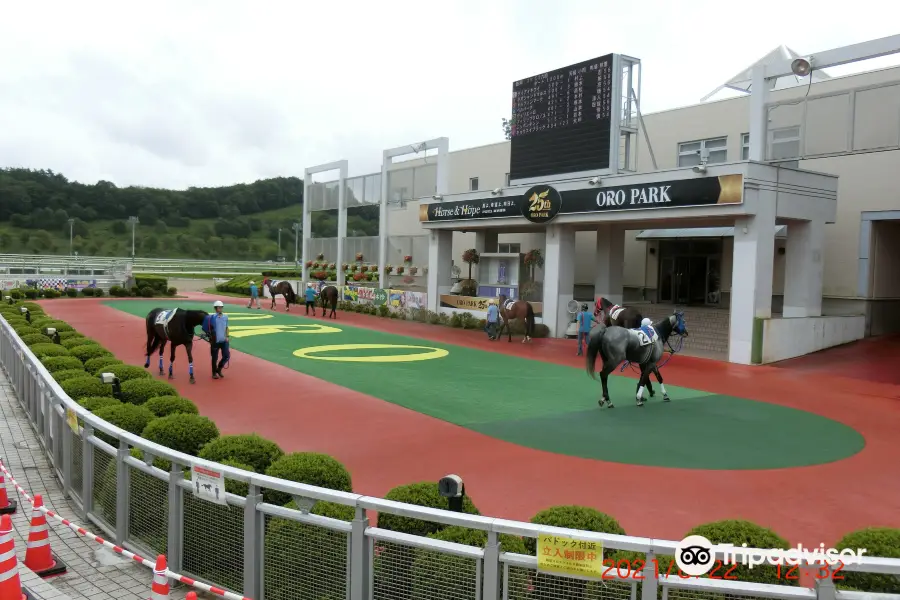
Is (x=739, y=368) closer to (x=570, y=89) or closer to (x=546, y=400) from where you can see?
(x=546, y=400)

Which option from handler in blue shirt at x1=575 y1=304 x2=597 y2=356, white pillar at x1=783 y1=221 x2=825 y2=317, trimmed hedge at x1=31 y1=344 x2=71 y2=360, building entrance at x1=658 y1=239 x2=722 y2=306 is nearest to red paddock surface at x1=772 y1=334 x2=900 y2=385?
white pillar at x1=783 y1=221 x2=825 y2=317

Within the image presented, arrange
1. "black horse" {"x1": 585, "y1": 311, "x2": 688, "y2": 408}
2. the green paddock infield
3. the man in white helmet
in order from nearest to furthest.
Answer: the green paddock infield → "black horse" {"x1": 585, "y1": 311, "x2": 688, "y2": 408} → the man in white helmet

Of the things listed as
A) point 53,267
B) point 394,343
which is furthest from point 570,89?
point 53,267

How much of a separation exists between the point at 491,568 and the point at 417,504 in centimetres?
152

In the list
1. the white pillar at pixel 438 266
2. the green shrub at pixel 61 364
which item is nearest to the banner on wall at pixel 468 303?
the white pillar at pixel 438 266

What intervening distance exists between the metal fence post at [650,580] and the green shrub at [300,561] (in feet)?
→ 6.40

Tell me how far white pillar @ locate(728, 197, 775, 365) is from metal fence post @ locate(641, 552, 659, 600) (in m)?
17.1

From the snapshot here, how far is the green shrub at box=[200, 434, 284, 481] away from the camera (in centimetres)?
632

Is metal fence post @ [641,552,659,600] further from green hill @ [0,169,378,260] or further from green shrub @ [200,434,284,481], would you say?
green hill @ [0,169,378,260]

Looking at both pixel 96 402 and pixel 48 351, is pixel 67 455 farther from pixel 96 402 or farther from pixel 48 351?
pixel 48 351

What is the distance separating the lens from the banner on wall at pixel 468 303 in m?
28.0

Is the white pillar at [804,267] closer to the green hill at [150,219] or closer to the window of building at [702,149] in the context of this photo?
the window of building at [702,149]

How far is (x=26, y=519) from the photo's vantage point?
23.5ft

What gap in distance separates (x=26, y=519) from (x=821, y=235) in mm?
21417
